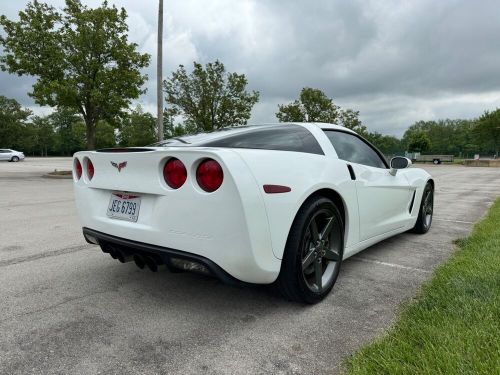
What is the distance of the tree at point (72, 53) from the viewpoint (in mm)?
16953

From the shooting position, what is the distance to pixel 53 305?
9.21 feet

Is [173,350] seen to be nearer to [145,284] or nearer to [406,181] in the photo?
[145,284]

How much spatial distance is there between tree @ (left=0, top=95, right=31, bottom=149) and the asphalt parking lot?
78.4 m

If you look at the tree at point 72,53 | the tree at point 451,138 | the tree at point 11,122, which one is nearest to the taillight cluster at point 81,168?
the tree at point 72,53

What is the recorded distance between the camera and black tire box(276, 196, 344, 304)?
8.61ft

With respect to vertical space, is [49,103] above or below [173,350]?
above

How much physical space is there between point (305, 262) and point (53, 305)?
1.83 meters

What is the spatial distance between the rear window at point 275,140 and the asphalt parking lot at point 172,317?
116cm

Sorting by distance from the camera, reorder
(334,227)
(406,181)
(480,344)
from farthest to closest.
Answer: (406,181) → (334,227) → (480,344)

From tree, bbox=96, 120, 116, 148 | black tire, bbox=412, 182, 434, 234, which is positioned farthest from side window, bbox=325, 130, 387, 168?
tree, bbox=96, 120, 116, 148

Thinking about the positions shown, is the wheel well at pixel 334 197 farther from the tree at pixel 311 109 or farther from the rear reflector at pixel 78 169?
the tree at pixel 311 109

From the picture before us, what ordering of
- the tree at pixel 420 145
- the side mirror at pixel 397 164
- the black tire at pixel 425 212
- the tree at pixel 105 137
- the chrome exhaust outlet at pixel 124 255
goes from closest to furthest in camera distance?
the chrome exhaust outlet at pixel 124 255
the side mirror at pixel 397 164
the black tire at pixel 425 212
the tree at pixel 105 137
the tree at pixel 420 145

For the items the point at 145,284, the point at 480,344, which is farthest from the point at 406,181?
the point at 145,284

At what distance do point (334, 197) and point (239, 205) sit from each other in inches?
43.3
